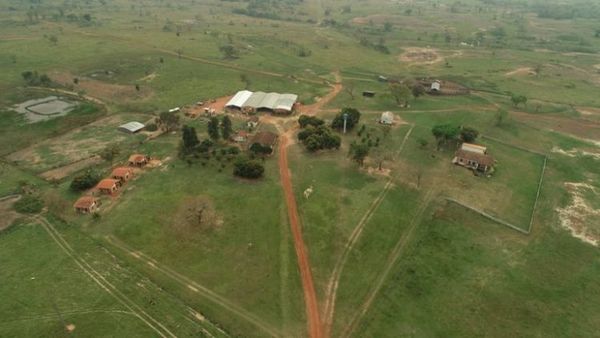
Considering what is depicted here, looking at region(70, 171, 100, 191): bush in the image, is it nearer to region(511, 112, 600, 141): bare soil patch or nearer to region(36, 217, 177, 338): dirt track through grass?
region(36, 217, 177, 338): dirt track through grass

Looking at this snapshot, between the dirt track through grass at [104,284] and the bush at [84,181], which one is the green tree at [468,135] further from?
the bush at [84,181]

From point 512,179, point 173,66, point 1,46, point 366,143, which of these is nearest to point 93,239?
point 366,143

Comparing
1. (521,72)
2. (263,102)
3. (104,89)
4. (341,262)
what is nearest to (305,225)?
(341,262)

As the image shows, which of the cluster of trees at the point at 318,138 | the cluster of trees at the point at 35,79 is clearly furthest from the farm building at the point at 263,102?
the cluster of trees at the point at 35,79

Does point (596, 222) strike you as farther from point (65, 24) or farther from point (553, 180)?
point (65, 24)

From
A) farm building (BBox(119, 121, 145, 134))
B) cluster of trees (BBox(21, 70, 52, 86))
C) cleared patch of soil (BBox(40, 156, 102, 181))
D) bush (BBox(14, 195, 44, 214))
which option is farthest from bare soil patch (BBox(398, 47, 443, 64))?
bush (BBox(14, 195, 44, 214))

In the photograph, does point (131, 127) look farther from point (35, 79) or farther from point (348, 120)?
point (348, 120)
